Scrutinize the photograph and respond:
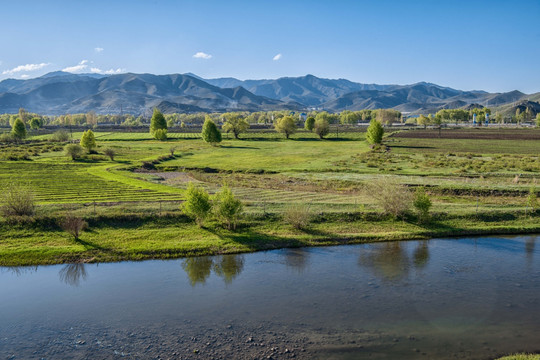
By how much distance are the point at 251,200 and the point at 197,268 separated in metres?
19.0

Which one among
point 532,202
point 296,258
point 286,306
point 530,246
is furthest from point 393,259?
point 532,202

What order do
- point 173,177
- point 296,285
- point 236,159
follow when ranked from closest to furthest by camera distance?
point 296,285
point 173,177
point 236,159

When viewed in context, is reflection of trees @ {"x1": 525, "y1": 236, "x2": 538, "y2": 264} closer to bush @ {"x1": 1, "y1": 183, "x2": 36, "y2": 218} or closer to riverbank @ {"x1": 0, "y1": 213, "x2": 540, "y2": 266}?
riverbank @ {"x1": 0, "y1": 213, "x2": 540, "y2": 266}

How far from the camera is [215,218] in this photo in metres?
46.4

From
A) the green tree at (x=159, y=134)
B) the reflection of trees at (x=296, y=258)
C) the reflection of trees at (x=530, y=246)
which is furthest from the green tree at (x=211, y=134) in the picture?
the reflection of trees at (x=530, y=246)

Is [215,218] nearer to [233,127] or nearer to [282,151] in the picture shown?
[282,151]

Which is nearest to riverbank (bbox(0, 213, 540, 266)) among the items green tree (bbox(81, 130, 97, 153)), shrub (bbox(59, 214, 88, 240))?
shrub (bbox(59, 214, 88, 240))

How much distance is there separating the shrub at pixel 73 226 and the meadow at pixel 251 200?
1020 millimetres

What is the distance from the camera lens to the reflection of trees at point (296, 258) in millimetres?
36656

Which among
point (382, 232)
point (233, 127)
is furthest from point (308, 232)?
point (233, 127)

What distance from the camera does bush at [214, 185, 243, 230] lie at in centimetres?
4347

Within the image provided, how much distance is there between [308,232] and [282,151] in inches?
3186

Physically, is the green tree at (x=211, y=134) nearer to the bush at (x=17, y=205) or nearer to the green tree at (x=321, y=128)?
the green tree at (x=321, y=128)

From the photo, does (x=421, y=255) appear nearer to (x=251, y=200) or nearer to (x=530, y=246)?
(x=530, y=246)
